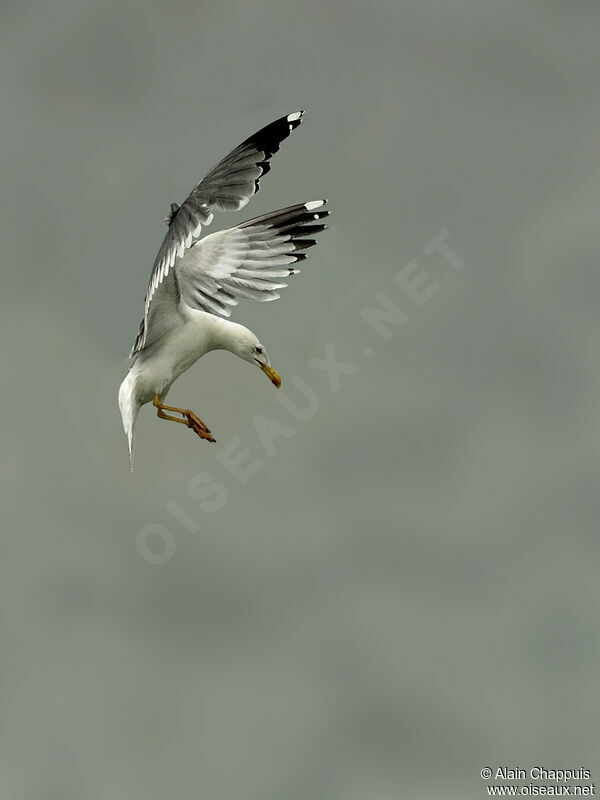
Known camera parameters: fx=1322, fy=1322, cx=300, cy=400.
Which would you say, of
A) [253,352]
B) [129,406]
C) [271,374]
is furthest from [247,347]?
[129,406]

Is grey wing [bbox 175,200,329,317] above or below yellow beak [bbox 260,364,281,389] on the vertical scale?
above

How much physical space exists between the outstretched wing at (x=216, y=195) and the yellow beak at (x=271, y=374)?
1.00 meters

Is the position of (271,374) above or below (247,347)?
below

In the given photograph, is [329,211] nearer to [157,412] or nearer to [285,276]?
[285,276]

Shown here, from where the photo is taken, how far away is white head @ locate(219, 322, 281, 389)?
11078 millimetres

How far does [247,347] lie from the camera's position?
1113 cm

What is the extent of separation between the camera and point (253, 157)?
1052cm

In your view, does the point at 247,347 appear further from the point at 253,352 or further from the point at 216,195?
the point at 216,195

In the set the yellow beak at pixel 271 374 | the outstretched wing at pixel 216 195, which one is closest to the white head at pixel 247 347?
the yellow beak at pixel 271 374

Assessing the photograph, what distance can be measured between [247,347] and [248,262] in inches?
29.2

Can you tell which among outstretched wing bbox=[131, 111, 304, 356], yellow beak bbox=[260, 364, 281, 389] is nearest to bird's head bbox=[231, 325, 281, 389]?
yellow beak bbox=[260, 364, 281, 389]

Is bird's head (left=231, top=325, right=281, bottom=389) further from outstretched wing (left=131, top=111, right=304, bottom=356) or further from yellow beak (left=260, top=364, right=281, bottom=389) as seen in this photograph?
outstretched wing (left=131, top=111, right=304, bottom=356)

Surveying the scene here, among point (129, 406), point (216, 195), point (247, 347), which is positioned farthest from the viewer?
point (247, 347)

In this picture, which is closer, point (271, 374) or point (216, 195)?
point (216, 195)
